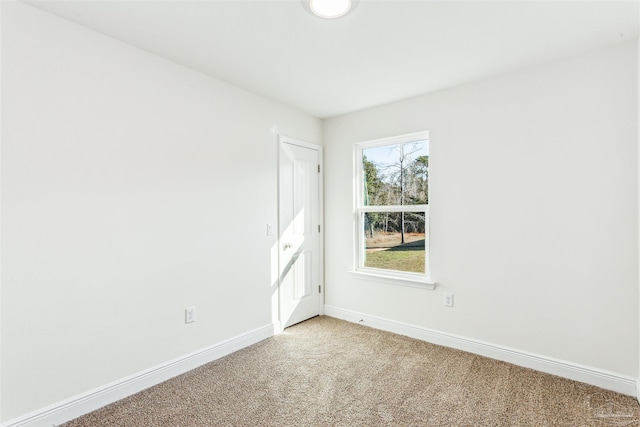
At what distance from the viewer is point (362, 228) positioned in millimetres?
3621

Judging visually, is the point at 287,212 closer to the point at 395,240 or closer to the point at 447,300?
the point at 395,240

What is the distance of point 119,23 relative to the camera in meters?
1.95

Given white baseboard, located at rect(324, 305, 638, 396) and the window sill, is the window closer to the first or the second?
the window sill

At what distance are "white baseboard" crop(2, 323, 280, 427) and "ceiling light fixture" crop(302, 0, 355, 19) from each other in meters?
2.53

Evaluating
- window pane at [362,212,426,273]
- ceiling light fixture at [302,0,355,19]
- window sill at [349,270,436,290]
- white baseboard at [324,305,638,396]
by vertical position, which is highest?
ceiling light fixture at [302,0,355,19]

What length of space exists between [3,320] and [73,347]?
39cm

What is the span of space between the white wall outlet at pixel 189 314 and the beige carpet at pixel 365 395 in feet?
1.26

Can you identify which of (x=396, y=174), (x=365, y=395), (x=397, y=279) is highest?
(x=396, y=174)

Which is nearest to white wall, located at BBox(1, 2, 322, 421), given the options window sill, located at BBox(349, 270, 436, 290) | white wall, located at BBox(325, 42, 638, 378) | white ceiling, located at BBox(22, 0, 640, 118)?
white ceiling, located at BBox(22, 0, 640, 118)

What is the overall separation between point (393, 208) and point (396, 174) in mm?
356

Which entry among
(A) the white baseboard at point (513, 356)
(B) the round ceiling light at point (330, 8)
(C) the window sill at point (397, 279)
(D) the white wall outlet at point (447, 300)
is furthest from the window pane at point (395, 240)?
(B) the round ceiling light at point (330, 8)

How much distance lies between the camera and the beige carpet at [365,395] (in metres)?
1.91

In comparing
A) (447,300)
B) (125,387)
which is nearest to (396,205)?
(447,300)

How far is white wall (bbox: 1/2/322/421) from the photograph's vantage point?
5.76 ft
